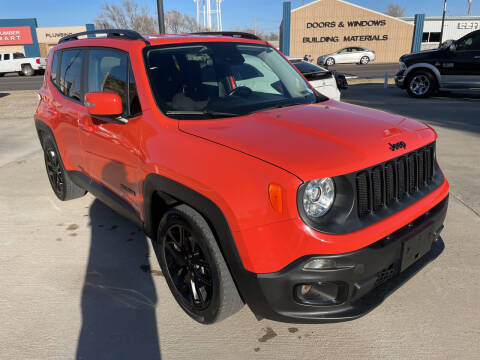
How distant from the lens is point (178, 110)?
8.46 ft

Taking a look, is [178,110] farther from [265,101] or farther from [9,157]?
[9,157]

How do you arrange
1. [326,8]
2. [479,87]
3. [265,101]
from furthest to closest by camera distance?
[326,8], [479,87], [265,101]

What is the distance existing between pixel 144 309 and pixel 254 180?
1.39m

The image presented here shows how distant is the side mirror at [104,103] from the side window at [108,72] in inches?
6.5

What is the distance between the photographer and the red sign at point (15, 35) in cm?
4988

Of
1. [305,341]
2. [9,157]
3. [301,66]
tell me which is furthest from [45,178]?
[301,66]

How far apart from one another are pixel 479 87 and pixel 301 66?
227 inches

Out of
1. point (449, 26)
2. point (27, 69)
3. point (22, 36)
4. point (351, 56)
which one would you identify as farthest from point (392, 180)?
point (22, 36)

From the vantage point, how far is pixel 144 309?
2.64 metres

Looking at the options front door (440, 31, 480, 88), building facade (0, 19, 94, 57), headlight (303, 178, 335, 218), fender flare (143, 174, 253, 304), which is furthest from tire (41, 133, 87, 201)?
building facade (0, 19, 94, 57)

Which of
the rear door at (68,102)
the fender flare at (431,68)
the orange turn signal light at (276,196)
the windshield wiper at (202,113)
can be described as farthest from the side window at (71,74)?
the fender flare at (431,68)

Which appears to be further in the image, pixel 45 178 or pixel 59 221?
pixel 45 178

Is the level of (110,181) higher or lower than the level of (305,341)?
higher

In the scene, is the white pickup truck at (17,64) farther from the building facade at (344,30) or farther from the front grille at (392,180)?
the front grille at (392,180)
